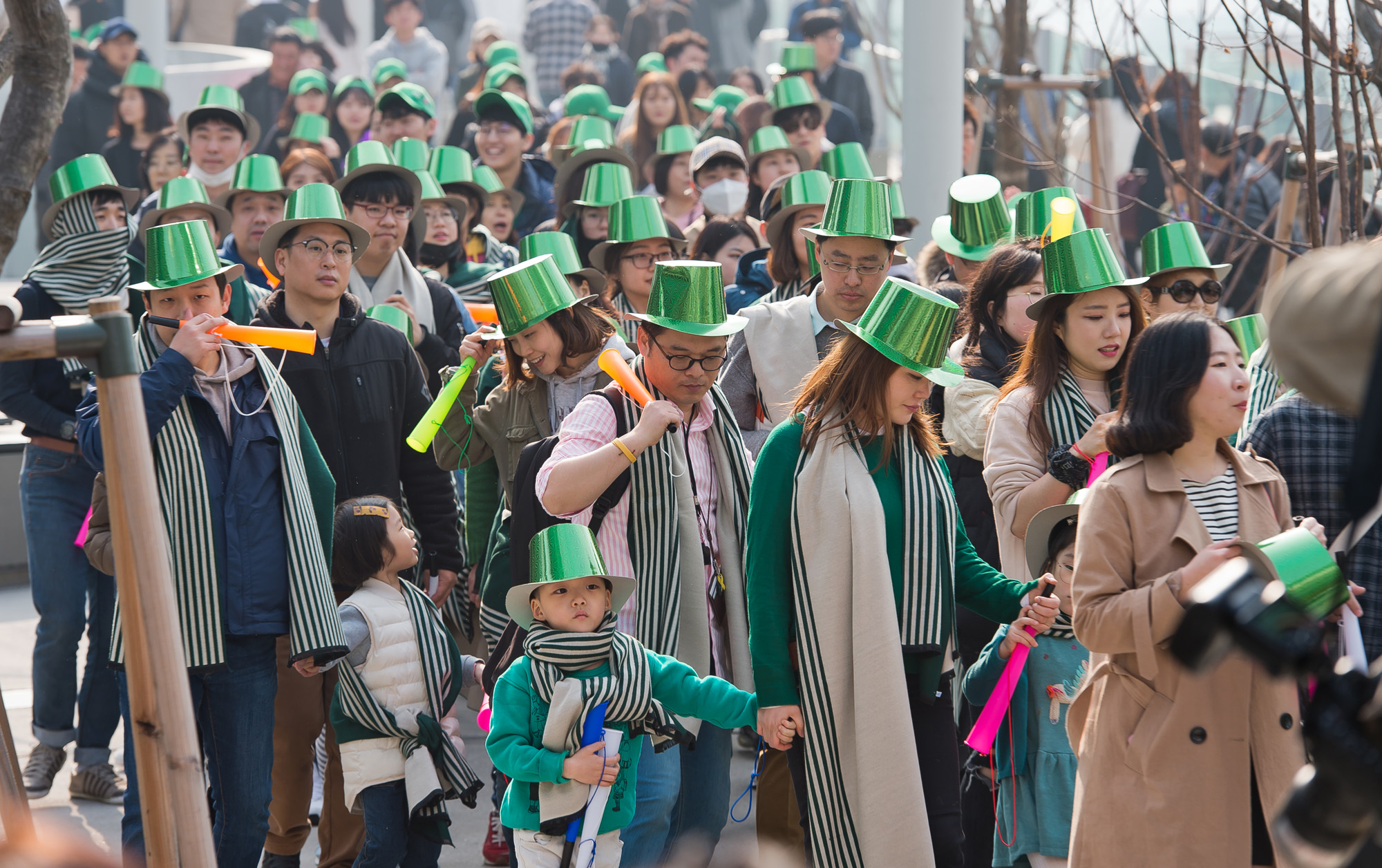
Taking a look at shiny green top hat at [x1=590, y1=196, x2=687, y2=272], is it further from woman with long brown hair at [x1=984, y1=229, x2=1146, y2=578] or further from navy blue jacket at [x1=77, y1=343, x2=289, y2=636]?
navy blue jacket at [x1=77, y1=343, x2=289, y2=636]

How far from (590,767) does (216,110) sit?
19.8 ft

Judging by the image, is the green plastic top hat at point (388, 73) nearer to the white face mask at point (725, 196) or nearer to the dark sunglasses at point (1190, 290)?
the white face mask at point (725, 196)

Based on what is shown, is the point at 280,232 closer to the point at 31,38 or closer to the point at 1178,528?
the point at 31,38

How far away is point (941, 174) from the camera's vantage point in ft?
26.4

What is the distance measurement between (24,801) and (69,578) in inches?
108

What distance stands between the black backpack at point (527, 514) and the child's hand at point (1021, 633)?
1091 millimetres

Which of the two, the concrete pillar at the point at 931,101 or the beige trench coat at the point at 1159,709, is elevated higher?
the concrete pillar at the point at 931,101

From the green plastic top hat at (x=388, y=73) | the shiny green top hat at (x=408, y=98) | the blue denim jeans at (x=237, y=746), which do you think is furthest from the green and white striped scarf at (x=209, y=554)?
the green plastic top hat at (x=388, y=73)

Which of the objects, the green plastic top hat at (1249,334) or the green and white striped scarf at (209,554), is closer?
the green and white striped scarf at (209,554)

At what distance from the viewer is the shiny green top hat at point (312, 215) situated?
207 inches

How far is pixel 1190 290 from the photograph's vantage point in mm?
5219

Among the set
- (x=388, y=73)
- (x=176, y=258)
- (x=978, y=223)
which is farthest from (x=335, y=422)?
(x=388, y=73)

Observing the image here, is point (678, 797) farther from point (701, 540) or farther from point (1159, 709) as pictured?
point (1159, 709)

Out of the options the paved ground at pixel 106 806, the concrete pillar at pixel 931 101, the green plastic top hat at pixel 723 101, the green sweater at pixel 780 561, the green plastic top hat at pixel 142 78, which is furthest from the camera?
the green plastic top hat at pixel 723 101
